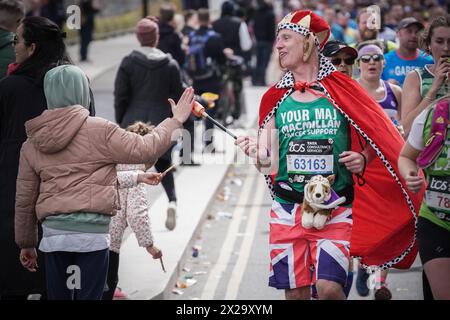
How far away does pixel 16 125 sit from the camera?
6.95 metres

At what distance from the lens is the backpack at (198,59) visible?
52.1ft

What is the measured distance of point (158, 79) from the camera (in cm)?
1113

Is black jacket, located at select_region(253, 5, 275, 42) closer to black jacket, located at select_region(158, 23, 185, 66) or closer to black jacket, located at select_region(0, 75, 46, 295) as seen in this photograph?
black jacket, located at select_region(158, 23, 185, 66)

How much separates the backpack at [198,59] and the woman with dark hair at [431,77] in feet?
24.8

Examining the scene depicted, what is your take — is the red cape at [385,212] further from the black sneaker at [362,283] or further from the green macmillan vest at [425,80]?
the black sneaker at [362,283]

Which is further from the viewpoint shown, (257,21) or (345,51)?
(257,21)

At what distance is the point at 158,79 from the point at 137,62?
28 centimetres

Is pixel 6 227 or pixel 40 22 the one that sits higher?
pixel 40 22

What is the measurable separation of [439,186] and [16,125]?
9.07 feet

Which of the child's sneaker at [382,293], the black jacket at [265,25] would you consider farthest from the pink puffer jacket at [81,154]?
the black jacket at [265,25]

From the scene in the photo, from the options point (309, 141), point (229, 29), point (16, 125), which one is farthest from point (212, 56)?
point (309, 141)

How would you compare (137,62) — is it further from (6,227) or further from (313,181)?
(313,181)

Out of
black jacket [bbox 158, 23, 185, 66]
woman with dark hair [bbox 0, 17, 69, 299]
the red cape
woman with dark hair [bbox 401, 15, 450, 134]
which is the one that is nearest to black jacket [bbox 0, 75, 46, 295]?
woman with dark hair [bbox 0, 17, 69, 299]
